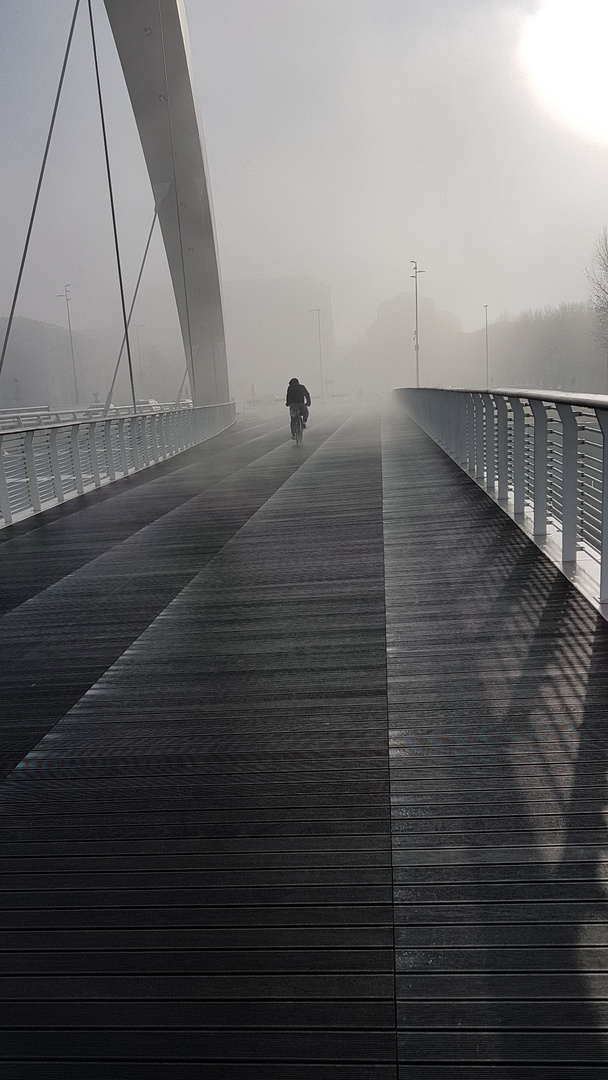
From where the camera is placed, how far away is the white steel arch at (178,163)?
2238cm

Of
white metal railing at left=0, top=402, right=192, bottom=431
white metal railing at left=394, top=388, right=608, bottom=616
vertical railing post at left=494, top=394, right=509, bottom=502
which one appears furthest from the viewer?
white metal railing at left=0, top=402, right=192, bottom=431

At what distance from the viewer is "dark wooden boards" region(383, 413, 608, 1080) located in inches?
78.0

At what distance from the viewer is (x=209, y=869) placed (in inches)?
105

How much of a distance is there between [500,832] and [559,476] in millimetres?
4457

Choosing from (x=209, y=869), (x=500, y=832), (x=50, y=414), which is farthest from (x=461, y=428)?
(x=50, y=414)

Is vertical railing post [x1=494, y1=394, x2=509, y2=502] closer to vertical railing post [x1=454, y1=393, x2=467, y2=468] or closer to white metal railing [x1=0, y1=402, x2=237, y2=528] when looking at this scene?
vertical railing post [x1=454, y1=393, x2=467, y2=468]

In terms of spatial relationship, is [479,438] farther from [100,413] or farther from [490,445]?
[100,413]

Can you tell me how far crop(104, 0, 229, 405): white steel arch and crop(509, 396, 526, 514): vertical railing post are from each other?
1852cm

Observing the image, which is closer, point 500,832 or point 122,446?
point 500,832

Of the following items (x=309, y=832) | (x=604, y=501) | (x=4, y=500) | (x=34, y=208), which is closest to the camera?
(x=309, y=832)

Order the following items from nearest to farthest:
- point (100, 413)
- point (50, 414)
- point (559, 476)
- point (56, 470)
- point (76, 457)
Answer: point (559, 476) < point (56, 470) < point (76, 457) < point (50, 414) < point (100, 413)

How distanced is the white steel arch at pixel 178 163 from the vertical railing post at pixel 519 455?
1852cm

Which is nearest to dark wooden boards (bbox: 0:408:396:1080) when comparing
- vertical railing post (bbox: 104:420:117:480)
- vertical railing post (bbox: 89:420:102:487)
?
vertical railing post (bbox: 89:420:102:487)

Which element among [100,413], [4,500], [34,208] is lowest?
[4,500]
